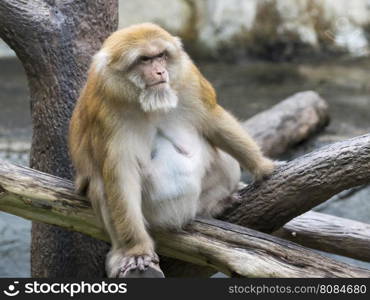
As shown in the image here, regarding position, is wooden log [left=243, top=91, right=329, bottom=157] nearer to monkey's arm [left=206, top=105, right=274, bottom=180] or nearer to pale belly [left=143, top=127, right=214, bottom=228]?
monkey's arm [left=206, top=105, right=274, bottom=180]

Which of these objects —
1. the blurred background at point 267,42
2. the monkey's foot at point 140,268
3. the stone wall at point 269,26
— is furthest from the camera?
the stone wall at point 269,26

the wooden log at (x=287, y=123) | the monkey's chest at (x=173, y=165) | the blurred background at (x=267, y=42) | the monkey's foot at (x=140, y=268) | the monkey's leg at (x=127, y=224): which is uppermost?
the blurred background at (x=267, y=42)

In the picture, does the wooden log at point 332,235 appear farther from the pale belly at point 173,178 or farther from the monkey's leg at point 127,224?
the monkey's leg at point 127,224

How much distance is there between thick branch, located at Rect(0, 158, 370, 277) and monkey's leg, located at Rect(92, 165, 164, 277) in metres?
0.34

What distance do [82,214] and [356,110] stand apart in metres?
6.74

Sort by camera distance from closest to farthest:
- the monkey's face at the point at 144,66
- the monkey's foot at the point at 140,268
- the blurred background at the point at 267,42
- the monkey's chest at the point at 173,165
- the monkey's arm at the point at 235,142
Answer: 1. the monkey's face at the point at 144,66
2. the monkey's foot at the point at 140,268
3. the monkey's chest at the point at 173,165
4. the monkey's arm at the point at 235,142
5. the blurred background at the point at 267,42

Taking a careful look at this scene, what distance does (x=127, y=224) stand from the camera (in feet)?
16.4

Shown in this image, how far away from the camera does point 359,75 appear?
12.9m

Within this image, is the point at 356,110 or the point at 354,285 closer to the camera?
the point at 354,285

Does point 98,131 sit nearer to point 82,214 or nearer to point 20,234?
point 82,214

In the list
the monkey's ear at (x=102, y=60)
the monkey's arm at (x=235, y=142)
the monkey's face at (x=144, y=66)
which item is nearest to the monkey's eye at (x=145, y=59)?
the monkey's face at (x=144, y=66)

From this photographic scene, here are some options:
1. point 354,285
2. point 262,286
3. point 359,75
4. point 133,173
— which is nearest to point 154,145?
point 133,173

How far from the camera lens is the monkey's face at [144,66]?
4676 mm

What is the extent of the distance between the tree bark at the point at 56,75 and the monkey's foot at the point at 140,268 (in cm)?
159
